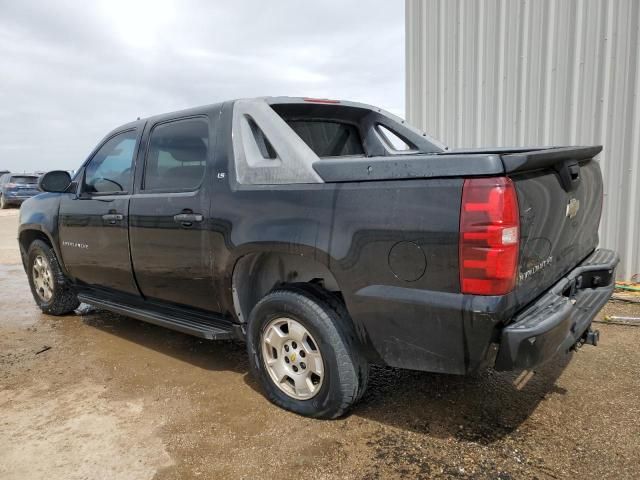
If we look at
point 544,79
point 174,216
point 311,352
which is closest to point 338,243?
point 311,352

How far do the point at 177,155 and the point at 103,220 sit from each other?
0.99 metres

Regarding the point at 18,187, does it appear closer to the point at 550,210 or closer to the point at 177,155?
the point at 177,155

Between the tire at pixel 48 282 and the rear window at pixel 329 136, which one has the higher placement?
the rear window at pixel 329 136

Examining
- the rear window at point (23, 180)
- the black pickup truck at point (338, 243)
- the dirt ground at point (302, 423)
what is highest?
the rear window at point (23, 180)

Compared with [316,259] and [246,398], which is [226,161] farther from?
[246,398]

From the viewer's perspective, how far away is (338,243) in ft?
8.34

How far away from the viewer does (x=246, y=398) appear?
10.5 ft

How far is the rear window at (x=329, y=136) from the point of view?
3.70m

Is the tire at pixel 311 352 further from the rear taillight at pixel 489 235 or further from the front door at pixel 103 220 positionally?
the front door at pixel 103 220

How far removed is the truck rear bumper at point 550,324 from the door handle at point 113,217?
301cm

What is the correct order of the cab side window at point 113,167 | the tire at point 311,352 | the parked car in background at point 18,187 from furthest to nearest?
the parked car in background at point 18,187 < the cab side window at point 113,167 < the tire at point 311,352

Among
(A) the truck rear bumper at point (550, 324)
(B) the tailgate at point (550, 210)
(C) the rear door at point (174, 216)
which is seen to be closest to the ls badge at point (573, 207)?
(B) the tailgate at point (550, 210)

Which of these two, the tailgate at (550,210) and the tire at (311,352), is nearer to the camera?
the tailgate at (550,210)

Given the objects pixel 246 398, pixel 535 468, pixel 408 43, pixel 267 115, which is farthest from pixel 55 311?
pixel 408 43
